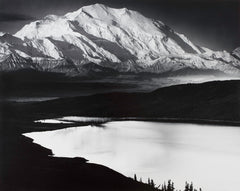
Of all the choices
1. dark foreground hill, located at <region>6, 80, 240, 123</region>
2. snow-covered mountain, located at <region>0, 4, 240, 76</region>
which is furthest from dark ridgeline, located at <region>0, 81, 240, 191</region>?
snow-covered mountain, located at <region>0, 4, 240, 76</region>

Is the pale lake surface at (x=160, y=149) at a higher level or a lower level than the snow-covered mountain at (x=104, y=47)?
lower

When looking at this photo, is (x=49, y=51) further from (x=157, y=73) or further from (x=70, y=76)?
(x=157, y=73)

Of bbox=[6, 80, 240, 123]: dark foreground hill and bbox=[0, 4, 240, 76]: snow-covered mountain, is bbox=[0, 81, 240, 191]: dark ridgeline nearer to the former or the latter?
bbox=[6, 80, 240, 123]: dark foreground hill

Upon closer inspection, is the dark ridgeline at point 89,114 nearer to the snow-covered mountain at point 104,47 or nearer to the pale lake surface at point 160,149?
the pale lake surface at point 160,149

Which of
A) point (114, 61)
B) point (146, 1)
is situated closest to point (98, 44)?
point (114, 61)

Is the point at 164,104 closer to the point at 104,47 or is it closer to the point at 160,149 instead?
the point at 160,149

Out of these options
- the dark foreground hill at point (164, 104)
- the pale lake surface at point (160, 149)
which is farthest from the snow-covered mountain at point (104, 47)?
the pale lake surface at point (160, 149)

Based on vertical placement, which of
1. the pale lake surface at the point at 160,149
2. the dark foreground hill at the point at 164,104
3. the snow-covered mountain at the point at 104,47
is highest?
the snow-covered mountain at the point at 104,47
